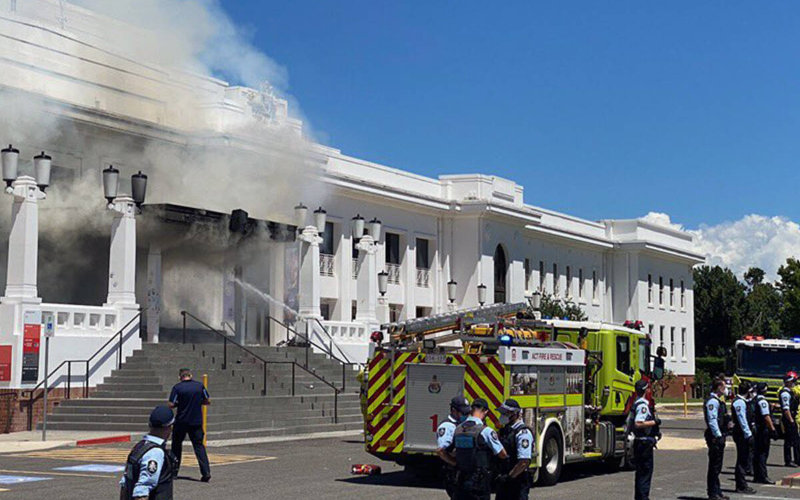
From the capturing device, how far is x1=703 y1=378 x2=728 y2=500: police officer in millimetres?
15633

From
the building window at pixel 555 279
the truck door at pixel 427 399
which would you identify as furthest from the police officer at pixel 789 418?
the building window at pixel 555 279

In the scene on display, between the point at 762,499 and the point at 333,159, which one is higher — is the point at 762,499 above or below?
below

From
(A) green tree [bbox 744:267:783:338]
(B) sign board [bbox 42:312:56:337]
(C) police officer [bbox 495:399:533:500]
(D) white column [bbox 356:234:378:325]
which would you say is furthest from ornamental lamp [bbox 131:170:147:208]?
(A) green tree [bbox 744:267:783:338]

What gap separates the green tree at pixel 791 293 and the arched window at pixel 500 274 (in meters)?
24.5

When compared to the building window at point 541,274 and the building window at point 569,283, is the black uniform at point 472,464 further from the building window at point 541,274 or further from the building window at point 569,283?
the building window at point 569,283

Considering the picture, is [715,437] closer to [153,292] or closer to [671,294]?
[153,292]

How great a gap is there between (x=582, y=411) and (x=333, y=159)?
25419 millimetres

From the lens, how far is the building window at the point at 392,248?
1796 inches

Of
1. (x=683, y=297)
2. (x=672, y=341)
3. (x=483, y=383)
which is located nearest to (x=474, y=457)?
(x=483, y=383)

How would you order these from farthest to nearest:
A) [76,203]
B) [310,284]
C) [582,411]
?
[310,284] → [76,203] → [582,411]

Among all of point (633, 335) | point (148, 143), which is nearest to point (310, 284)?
point (148, 143)

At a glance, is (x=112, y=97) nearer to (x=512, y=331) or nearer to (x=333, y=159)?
(x=333, y=159)

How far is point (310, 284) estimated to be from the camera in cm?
3509

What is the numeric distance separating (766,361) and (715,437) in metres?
15.7
